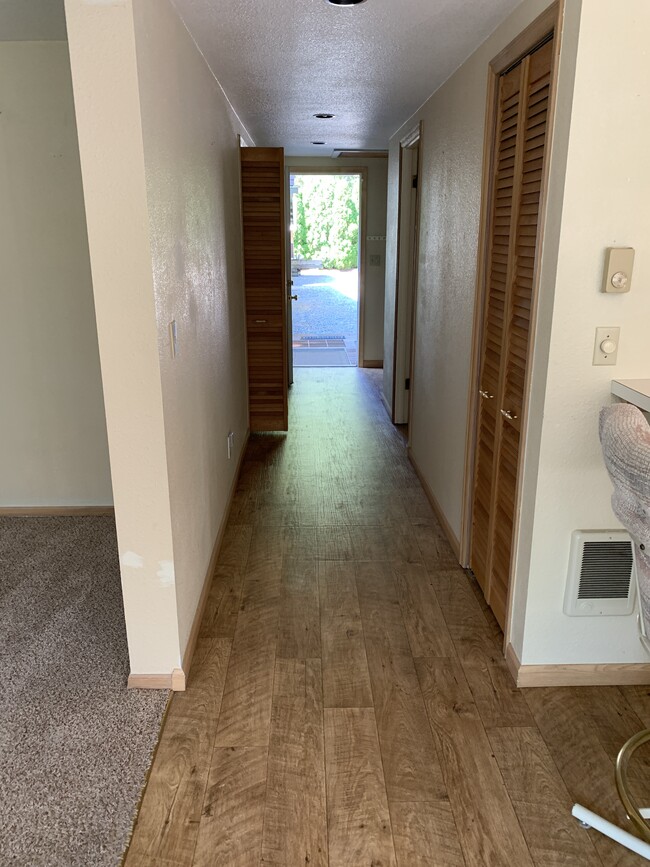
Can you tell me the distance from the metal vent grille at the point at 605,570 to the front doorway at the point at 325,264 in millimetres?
6884

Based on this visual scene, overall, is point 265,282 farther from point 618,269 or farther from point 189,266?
point 618,269

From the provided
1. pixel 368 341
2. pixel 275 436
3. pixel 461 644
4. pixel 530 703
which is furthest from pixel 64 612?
pixel 368 341

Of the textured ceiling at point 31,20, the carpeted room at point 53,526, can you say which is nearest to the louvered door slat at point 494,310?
the carpeted room at point 53,526

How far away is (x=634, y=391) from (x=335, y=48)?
1.78 m

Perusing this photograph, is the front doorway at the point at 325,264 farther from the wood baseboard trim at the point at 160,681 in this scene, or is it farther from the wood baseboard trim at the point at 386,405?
the wood baseboard trim at the point at 160,681

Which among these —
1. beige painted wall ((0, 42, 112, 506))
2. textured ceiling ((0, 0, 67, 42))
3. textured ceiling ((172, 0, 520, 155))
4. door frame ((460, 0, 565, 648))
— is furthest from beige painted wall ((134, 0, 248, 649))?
door frame ((460, 0, 565, 648))

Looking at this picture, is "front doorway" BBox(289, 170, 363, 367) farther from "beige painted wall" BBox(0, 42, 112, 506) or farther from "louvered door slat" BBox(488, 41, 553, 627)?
"louvered door slat" BBox(488, 41, 553, 627)

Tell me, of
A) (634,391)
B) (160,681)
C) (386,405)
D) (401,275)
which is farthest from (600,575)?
(386,405)

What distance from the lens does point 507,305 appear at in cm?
232

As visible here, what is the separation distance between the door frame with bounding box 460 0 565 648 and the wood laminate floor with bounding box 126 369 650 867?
304 millimetres

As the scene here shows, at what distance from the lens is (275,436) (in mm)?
5039

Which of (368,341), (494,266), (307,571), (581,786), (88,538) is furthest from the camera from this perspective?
(368,341)

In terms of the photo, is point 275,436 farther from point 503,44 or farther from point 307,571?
point 503,44

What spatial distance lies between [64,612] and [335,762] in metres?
1.31
